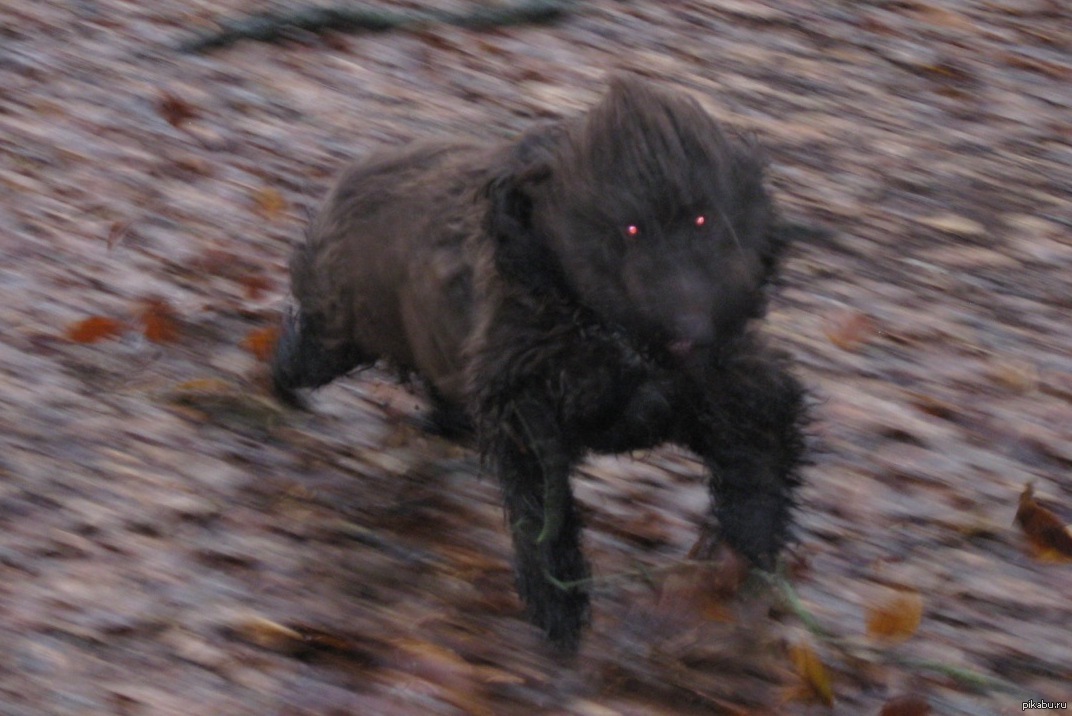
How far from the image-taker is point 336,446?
587 cm

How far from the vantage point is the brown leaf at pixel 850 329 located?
6312 millimetres

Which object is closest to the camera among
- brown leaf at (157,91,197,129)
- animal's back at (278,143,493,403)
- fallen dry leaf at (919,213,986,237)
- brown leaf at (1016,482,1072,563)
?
animal's back at (278,143,493,403)

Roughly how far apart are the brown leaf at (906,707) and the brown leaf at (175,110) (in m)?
5.10

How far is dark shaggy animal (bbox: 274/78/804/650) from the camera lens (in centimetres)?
393

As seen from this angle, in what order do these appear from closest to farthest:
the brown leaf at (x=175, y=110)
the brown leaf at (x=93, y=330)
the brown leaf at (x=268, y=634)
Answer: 1. the brown leaf at (x=268, y=634)
2. the brown leaf at (x=93, y=330)
3. the brown leaf at (x=175, y=110)

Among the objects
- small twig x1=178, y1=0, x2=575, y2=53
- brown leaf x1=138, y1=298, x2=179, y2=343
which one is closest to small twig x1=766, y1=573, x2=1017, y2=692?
brown leaf x1=138, y1=298, x2=179, y2=343

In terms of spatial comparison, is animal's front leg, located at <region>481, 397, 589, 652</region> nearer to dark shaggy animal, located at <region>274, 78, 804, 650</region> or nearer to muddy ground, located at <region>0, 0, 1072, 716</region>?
dark shaggy animal, located at <region>274, 78, 804, 650</region>

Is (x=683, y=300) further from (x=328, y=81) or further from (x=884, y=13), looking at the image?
(x=884, y=13)

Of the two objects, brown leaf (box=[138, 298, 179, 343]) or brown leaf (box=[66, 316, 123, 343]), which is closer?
brown leaf (box=[66, 316, 123, 343])

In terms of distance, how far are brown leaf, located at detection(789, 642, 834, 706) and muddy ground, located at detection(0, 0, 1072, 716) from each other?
0.01 metres

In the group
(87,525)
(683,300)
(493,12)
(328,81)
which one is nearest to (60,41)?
(328,81)

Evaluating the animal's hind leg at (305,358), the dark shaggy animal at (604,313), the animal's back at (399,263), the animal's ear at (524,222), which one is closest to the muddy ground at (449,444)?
the animal's hind leg at (305,358)

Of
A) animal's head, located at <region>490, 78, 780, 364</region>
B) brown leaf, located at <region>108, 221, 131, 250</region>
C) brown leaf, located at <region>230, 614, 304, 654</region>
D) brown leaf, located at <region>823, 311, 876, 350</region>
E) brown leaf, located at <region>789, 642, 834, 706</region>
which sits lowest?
brown leaf, located at <region>230, 614, 304, 654</region>

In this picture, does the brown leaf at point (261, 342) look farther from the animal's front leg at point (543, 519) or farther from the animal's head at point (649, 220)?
the animal's head at point (649, 220)
